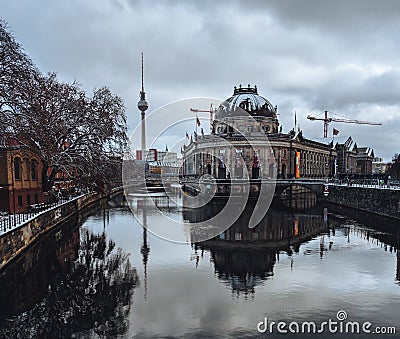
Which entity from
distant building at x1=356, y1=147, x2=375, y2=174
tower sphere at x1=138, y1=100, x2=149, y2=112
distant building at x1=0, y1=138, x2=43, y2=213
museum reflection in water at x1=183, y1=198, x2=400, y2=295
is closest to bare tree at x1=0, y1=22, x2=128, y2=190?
distant building at x1=0, y1=138, x2=43, y2=213

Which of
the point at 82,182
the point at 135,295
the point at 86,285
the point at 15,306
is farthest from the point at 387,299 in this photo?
the point at 82,182

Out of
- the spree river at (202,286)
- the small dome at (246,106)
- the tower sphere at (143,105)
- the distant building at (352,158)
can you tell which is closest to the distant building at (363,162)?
the distant building at (352,158)

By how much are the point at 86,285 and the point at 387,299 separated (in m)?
15.1

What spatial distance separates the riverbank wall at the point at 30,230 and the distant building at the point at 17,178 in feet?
11.1

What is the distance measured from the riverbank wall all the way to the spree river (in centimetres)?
70

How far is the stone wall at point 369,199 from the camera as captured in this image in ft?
126

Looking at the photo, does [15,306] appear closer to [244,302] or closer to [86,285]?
[86,285]

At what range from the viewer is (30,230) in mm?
24609

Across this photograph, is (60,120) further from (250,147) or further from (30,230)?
(250,147)

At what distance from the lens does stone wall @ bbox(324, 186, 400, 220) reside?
38375 millimetres

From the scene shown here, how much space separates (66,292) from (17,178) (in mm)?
21420

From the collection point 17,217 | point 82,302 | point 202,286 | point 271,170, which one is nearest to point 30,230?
point 17,217

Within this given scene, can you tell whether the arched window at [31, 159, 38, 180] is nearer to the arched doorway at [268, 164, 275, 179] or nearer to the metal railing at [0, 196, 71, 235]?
the metal railing at [0, 196, 71, 235]

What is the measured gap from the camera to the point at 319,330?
13047mm
